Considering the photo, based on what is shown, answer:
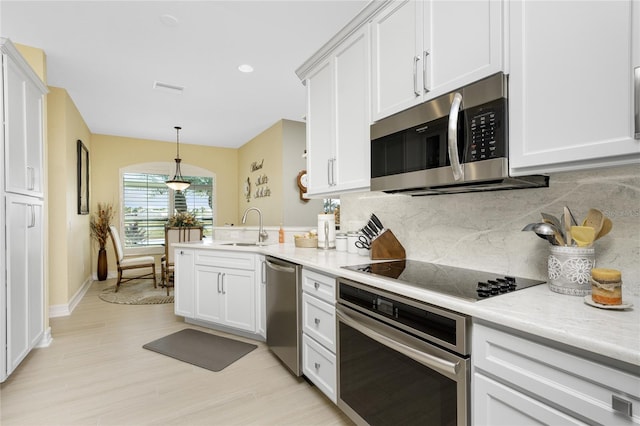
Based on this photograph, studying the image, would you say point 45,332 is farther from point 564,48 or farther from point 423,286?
point 564,48

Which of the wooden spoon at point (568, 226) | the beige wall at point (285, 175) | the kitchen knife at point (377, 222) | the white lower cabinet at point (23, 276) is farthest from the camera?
the beige wall at point (285, 175)

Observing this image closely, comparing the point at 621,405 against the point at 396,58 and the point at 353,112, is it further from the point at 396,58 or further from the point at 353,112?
the point at 353,112

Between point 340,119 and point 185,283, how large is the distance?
2389 millimetres

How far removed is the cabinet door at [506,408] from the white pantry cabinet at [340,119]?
4.16ft

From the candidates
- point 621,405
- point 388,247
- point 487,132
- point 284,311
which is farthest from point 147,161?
point 621,405

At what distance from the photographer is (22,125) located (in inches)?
93.4

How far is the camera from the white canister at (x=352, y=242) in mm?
2455

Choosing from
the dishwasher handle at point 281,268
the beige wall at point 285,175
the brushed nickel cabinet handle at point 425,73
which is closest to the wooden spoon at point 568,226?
the brushed nickel cabinet handle at point 425,73

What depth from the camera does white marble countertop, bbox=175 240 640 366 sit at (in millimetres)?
754

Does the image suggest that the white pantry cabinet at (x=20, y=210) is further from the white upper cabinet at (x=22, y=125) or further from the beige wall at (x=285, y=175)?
the beige wall at (x=285, y=175)

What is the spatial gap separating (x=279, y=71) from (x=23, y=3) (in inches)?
82.3

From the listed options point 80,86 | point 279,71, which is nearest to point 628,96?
point 279,71

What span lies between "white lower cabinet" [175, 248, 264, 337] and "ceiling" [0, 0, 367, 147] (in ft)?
6.36

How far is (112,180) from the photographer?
605cm
